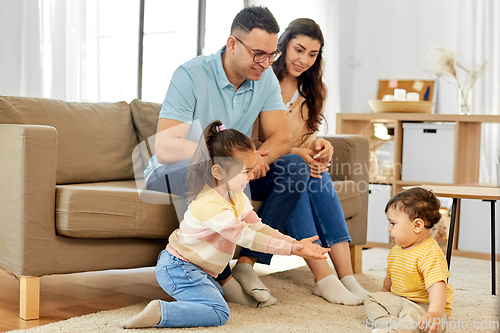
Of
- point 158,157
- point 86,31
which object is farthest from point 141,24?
point 158,157

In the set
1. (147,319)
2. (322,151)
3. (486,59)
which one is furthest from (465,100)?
(147,319)

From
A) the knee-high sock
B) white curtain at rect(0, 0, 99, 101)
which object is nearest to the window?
white curtain at rect(0, 0, 99, 101)

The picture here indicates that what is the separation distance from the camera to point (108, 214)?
1.65 m

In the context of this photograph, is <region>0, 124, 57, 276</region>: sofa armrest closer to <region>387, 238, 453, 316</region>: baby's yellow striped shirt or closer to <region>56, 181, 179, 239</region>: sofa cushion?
<region>56, 181, 179, 239</region>: sofa cushion

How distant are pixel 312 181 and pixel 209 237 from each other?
534mm

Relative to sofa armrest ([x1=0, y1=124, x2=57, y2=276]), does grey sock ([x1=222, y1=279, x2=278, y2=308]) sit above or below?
below

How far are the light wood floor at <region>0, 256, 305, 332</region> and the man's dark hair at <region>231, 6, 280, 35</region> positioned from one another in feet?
3.27

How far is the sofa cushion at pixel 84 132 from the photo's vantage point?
2035 mm

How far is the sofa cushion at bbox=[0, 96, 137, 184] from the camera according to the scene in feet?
6.68

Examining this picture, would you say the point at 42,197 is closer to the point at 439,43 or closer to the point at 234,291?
the point at 234,291

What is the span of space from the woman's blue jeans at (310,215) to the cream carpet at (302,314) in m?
0.22

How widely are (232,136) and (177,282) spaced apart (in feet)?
1.49

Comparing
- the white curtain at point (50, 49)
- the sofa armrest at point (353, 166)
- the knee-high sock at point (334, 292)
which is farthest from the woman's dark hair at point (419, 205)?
the white curtain at point (50, 49)

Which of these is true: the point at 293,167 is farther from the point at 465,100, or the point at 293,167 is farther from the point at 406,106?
the point at 465,100
